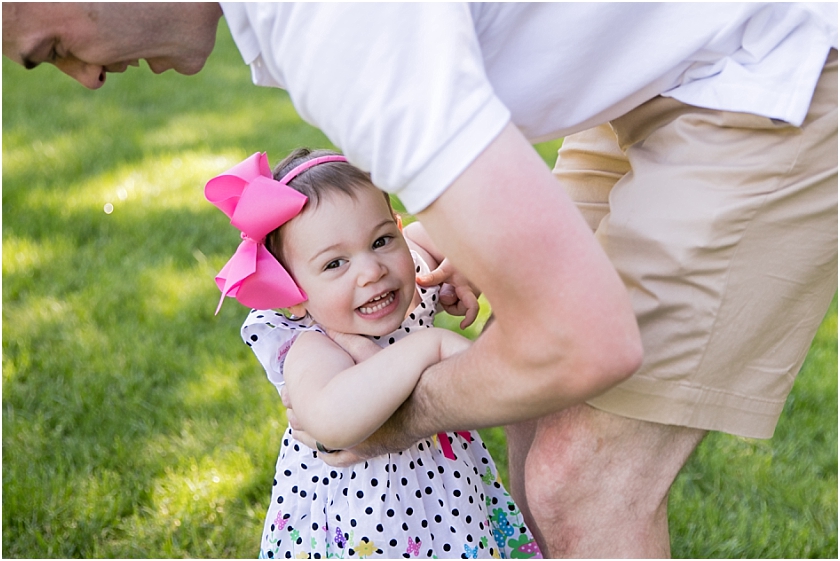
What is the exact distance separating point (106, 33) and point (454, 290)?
0.98 meters

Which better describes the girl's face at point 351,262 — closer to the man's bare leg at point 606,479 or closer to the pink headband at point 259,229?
the pink headband at point 259,229

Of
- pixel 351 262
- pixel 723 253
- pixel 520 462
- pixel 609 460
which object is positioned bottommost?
pixel 520 462

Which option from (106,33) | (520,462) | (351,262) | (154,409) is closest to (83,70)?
(106,33)

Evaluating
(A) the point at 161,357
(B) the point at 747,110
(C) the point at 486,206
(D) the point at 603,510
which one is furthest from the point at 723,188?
(A) the point at 161,357

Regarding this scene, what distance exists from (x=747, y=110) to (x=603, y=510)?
791 mm

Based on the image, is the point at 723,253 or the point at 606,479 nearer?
the point at 723,253

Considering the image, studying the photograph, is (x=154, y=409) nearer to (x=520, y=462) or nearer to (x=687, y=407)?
(x=520, y=462)

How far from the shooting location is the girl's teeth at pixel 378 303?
196cm

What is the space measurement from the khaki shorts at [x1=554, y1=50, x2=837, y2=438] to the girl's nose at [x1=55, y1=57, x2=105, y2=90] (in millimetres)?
1010

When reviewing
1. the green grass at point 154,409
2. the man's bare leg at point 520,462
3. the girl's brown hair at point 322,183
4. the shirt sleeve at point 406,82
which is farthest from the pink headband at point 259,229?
the green grass at point 154,409

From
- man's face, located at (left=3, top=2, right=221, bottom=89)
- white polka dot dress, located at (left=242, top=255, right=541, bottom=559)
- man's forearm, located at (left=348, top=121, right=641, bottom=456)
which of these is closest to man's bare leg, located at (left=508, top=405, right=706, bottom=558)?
white polka dot dress, located at (left=242, top=255, right=541, bottom=559)

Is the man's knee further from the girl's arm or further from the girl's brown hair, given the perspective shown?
the girl's brown hair

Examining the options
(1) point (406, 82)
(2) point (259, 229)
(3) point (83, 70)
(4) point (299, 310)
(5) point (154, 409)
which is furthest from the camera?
(5) point (154, 409)

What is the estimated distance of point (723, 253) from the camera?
5.46ft
